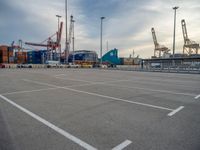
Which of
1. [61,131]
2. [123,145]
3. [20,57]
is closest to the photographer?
[123,145]

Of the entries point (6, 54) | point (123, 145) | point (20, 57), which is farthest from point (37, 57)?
point (123, 145)

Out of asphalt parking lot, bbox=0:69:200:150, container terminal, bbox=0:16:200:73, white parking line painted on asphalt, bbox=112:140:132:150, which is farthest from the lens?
container terminal, bbox=0:16:200:73

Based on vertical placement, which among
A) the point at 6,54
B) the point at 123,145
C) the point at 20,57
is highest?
the point at 6,54

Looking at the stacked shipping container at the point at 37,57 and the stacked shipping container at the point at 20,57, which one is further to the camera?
the stacked shipping container at the point at 37,57

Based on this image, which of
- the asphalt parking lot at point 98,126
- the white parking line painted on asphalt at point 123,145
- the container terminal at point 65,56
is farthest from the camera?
the container terminal at point 65,56

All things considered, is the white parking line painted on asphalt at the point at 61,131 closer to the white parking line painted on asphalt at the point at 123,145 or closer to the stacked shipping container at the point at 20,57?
the white parking line painted on asphalt at the point at 123,145

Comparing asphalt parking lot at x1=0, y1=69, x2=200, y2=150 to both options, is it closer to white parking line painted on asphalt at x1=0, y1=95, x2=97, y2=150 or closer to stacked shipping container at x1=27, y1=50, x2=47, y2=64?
white parking line painted on asphalt at x1=0, y1=95, x2=97, y2=150

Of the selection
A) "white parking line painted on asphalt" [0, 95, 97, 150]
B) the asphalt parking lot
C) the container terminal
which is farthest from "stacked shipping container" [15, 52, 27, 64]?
"white parking line painted on asphalt" [0, 95, 97, 150]

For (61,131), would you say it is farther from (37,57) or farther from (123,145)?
(37,57)

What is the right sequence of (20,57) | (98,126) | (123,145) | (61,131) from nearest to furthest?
1. (123,145)
2. (61,131)
3. (98,126)
4. (20,57)

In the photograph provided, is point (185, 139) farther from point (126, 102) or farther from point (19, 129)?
point (19, 129)

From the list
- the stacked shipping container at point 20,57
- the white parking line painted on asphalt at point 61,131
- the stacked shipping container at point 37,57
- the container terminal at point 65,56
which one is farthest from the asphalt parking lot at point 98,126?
the stacked shipping container at point 37,57

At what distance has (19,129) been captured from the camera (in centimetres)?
345

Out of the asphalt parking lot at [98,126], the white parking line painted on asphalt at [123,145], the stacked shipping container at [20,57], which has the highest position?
the stacked shipping container at [20,57]
